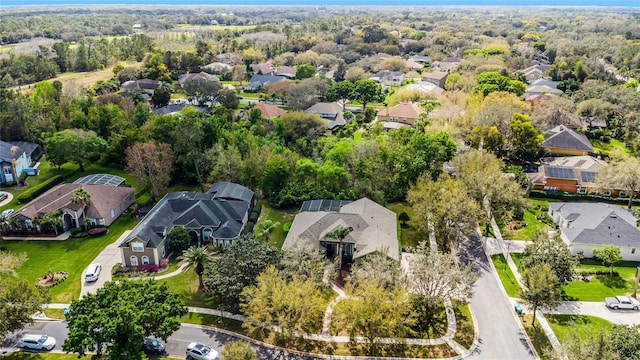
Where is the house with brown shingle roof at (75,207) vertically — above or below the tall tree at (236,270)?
below

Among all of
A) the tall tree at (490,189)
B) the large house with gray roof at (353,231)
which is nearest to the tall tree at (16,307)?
the large house with gray roof at (353,231)

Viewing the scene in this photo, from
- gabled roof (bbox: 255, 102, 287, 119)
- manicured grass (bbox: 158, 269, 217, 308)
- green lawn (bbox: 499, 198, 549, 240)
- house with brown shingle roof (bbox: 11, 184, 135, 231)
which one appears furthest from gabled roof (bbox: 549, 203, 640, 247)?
gabled roof (bbox: 255, 102, 287, 119)

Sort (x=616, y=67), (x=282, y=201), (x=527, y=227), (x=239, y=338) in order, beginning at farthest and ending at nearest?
(x=616, y=67), (x=282, y=201), (x=527, y=227), (x=239, y=338)

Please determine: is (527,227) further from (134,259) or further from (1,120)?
(1,120)

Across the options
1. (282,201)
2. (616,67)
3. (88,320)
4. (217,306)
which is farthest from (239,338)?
(616,67)

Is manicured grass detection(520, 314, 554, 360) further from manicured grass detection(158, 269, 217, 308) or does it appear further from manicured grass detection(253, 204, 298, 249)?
manicured grass detection(158, 269, 217, 308)

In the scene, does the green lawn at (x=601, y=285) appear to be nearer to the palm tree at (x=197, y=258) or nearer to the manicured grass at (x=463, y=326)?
the manicured grass at (x=463, y=326)
